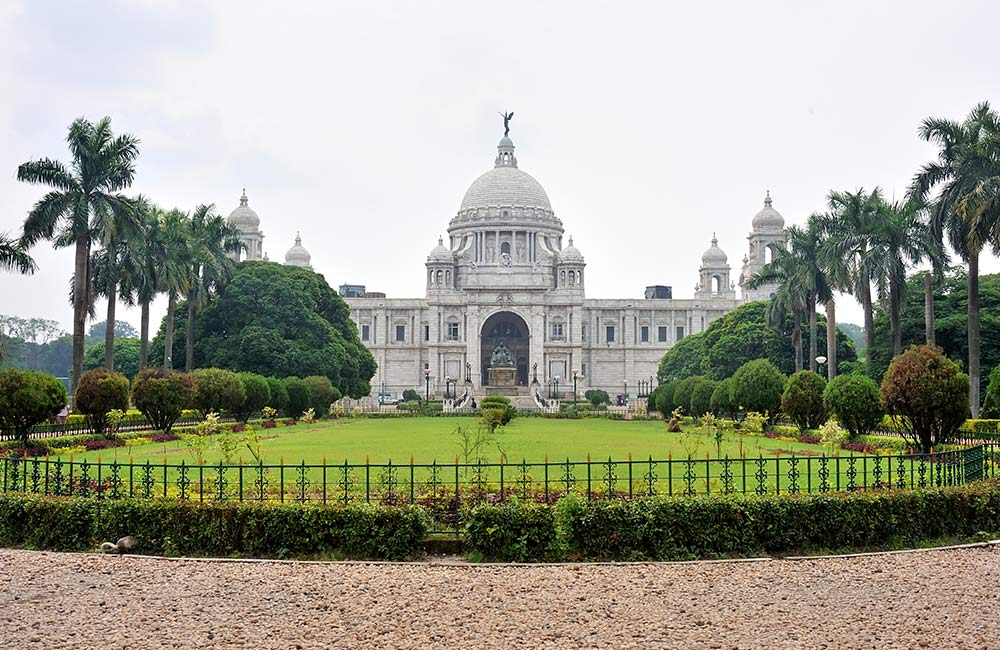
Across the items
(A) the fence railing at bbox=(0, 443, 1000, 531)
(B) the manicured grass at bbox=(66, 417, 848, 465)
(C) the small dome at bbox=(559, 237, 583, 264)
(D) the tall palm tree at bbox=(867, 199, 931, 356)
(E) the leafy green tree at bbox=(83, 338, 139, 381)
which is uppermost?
(C) the small dome at bbox=(559, 237, 583, 264)

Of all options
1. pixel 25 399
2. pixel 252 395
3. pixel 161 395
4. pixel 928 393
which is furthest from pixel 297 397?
pixel 928 393

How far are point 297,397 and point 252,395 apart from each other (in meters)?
5.06

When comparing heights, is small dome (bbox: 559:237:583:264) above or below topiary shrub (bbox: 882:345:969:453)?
above

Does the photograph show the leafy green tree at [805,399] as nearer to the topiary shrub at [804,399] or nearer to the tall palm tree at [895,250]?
the topiary shrub at [804,399]

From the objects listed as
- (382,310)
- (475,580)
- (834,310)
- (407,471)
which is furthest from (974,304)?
(382,310)

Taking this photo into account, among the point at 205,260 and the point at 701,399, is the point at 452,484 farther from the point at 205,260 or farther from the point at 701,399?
the point at 205,260

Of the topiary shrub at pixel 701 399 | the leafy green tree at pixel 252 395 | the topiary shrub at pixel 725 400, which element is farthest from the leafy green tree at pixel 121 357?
the topiary shrub at pixel 725 400

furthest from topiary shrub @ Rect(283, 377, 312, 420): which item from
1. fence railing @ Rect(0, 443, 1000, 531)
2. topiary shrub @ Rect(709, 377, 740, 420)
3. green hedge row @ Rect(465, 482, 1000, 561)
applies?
green hedge row @ Rect(465, 482, 1000, 561)

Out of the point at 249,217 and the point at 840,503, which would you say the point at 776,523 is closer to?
the point at 840,503

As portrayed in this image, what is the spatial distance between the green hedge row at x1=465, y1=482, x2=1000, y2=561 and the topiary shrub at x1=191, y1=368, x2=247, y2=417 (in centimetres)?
2573

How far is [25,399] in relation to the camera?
2508 centimetres

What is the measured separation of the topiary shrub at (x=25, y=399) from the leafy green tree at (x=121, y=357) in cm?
4788

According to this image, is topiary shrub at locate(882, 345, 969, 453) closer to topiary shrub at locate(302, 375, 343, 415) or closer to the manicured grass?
the manicured grass

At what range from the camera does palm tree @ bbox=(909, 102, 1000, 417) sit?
101ft
